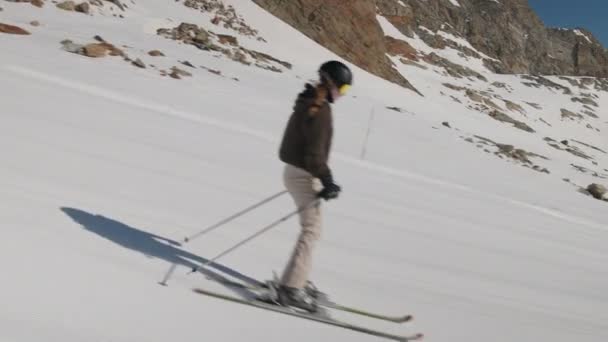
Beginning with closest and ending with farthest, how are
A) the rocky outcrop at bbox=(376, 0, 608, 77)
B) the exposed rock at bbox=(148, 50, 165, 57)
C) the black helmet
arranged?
the black helmet, the exposed rock at bbox=(148, 50, 165, 57), the rocky outcrop at bbox=(376, 0, 608, 77)

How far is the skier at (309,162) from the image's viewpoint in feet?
12.7

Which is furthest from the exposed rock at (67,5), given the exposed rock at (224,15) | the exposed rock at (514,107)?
the exposed rock at (514,107)

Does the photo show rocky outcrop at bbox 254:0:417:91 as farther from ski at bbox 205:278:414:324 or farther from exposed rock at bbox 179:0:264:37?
ski at bbox 205:278:414:324

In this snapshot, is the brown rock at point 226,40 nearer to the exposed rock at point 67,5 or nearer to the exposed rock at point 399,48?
the exposed rock at point 67,5

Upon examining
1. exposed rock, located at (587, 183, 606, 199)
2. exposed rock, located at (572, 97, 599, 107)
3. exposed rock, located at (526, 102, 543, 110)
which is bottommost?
exposed rock, located at (587, 183, 606, 199)

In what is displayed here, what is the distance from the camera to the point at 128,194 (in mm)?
5629

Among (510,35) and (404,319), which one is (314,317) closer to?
(404,319)

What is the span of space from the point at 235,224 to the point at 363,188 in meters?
4.42

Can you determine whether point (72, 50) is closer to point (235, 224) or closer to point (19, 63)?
point (19, 63)

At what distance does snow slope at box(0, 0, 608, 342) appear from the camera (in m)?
3.44

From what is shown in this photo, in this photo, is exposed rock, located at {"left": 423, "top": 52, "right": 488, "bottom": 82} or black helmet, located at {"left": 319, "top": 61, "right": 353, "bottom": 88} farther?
exposed rock, located at {"left": 423, "top": 52, "right": 488, "bottom": 82}

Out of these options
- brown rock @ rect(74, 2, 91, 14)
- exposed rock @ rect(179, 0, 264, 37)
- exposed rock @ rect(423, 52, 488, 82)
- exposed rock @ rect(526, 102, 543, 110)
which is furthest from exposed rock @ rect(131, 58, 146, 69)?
exposed rock @ rect(526, 102, 543, 110)

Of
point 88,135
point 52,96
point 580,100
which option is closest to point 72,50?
point 52,96

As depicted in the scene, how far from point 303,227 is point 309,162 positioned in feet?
1.70
